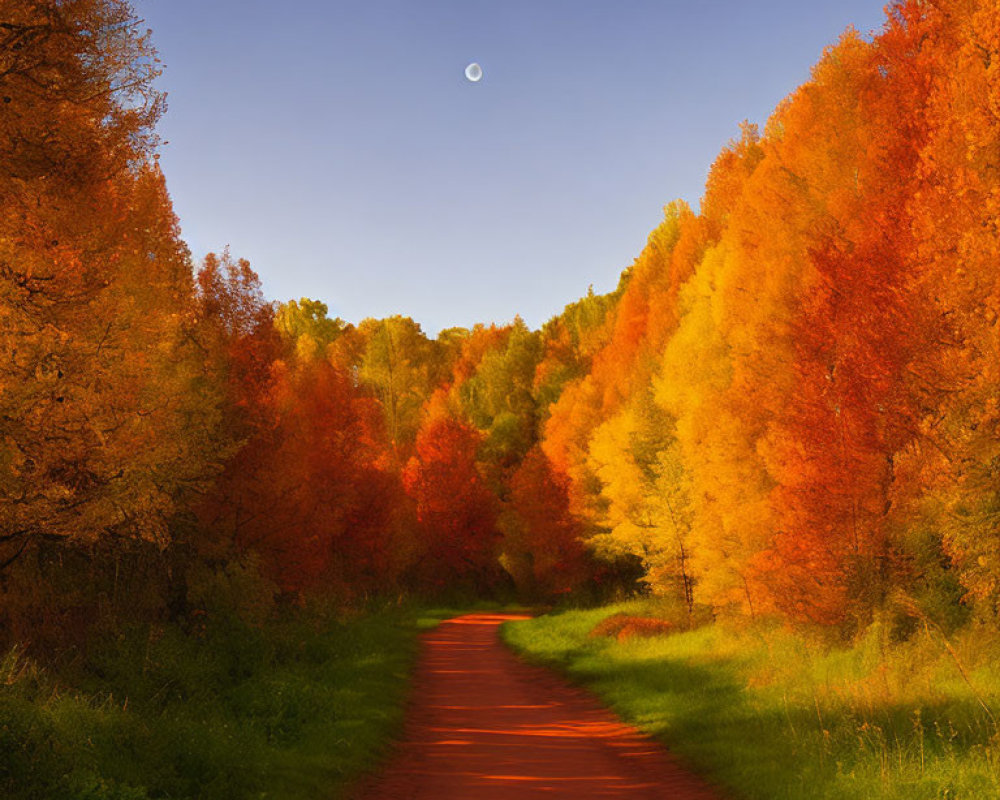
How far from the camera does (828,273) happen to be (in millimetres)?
16781

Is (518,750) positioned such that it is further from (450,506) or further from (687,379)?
(450,506)

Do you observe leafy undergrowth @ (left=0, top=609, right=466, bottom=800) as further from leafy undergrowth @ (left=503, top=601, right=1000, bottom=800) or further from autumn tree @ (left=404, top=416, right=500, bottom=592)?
autumn tree @ (left=404, top=416, right=500, bottom=592)

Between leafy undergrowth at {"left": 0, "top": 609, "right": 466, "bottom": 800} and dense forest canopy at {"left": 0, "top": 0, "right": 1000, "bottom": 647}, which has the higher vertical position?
dense forest canopy at {"left": 0, "top": 0, "right": 1000, "bottom": 647}

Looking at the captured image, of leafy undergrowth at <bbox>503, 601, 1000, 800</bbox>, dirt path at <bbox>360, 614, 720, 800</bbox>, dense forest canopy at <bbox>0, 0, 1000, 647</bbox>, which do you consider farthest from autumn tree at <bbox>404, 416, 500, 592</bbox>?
leafy undergrowth at <bbox>503, 601, 1000, 800</bbox>

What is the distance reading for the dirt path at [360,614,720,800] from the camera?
9742 mm

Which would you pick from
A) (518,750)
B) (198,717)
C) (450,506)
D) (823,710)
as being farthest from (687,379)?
(450,506)

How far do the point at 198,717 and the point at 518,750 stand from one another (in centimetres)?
475

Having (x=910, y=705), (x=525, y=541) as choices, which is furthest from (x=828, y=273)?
(x=525, y=541)

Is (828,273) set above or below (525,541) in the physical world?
above

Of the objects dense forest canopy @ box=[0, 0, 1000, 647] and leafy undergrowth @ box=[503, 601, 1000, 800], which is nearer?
leafy undergrowth @ box=[503, 601, 1000, 800]

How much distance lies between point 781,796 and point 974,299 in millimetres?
8412

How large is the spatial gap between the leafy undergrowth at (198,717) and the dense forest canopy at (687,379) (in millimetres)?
1899

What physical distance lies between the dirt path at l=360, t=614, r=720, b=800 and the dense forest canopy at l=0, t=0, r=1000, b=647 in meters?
4.47

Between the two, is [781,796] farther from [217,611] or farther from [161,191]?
[161,191]
